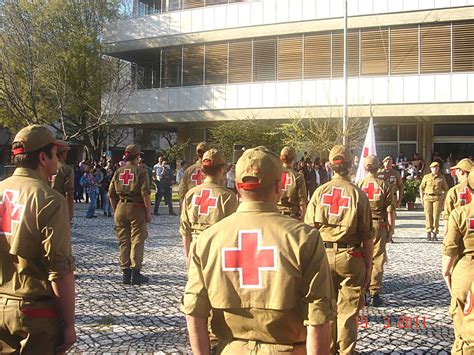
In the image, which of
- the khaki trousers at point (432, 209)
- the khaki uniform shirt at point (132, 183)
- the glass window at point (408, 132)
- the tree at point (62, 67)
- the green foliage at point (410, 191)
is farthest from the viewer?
the glass window at point (408, 132)

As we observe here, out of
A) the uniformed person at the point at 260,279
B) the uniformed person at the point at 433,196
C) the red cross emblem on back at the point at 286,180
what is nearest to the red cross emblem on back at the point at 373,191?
the red cross emblem on back at the point at 286,180

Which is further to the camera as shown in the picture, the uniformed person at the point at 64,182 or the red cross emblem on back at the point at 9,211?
the uniformed person at the point at 64,182

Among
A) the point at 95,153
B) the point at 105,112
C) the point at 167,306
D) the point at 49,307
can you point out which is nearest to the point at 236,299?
the point at 49,307

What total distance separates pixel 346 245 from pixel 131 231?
13.6 feet

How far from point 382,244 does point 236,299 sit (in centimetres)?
543

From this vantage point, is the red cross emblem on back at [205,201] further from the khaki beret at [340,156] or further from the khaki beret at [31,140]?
the khaki beret at [31,140]

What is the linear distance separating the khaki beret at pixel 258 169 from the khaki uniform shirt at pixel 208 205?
286 centimetres

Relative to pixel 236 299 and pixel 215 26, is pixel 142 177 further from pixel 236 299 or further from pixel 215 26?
pixel 215 26

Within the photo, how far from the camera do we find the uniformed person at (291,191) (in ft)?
24.9

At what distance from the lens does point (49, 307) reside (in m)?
3.10

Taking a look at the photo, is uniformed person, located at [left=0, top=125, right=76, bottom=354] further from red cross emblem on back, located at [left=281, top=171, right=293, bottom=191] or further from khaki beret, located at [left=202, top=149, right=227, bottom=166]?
red cross emblem on back, located at [left=281, top=171, right=293, bottom=191]

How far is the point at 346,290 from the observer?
4836 millimetres

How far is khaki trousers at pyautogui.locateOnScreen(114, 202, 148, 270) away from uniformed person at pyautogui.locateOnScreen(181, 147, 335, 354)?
5529 mm

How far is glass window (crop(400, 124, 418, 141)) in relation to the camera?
28.5 m
